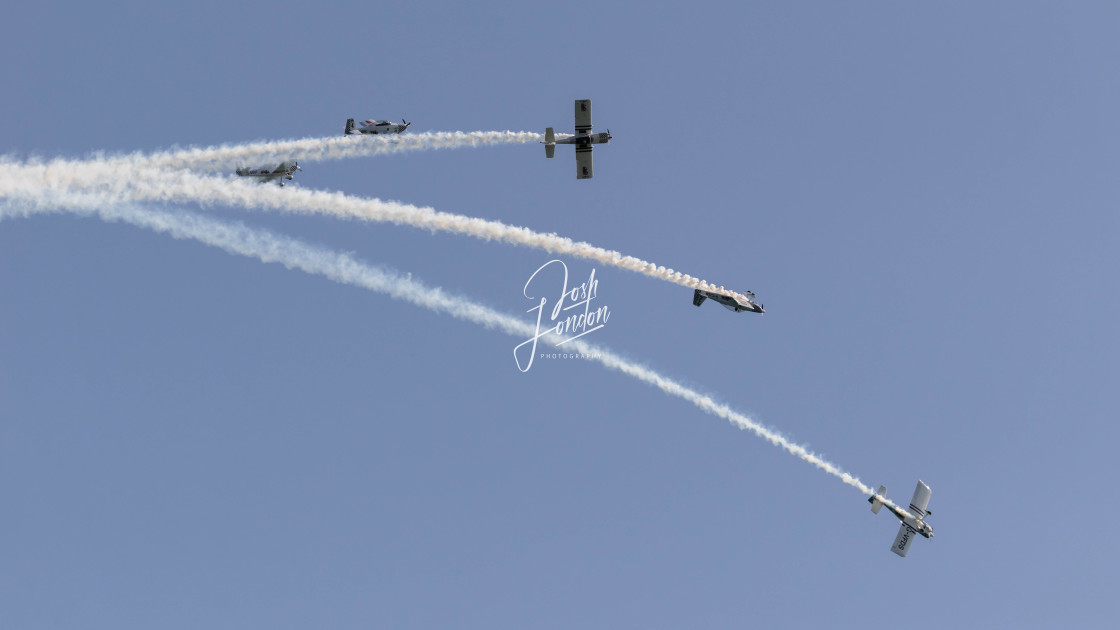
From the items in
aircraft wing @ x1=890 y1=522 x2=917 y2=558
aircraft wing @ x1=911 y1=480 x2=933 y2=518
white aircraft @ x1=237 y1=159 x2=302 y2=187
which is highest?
aircraft wing @ x1=911 y1=480 x2=933 y2=518

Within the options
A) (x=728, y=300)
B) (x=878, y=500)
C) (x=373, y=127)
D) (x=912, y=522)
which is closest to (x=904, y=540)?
(x=912, y=522)

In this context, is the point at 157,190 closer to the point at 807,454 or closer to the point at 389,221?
the point at 389,221

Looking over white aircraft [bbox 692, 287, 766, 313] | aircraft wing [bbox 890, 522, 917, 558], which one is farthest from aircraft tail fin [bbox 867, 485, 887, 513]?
white aircraft [bbox 692, 287, 766, 313]

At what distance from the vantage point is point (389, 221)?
46.1m

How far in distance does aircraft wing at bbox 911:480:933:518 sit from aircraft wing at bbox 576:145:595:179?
28.6 meters

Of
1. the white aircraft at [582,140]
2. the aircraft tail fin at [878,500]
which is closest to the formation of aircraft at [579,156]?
the white aircraft at [582,140]

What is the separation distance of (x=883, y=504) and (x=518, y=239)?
27651 mm

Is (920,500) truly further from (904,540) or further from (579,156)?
(579,156)

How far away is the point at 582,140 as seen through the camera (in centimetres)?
5106

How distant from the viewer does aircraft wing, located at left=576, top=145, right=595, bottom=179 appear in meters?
51.3

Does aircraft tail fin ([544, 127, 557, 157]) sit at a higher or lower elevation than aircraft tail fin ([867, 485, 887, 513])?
higher

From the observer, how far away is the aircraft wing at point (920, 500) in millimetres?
60812

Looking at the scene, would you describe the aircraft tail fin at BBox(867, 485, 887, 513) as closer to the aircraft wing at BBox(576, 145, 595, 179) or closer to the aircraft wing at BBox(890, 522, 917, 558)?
the aircraft wing at BBox(890, 522, 917, 558)

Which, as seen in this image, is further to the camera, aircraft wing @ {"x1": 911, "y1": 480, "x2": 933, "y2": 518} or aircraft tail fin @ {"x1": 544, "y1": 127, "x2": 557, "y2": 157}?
aircraft wing @ {"x1": 911, "y1": 480, "x2": 933, "y2": 518}
